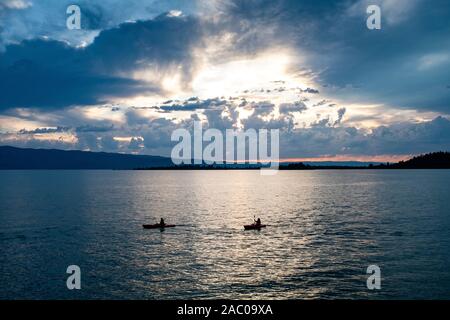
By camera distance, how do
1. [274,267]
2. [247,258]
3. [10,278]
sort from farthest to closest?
[247,258] → [274,267] → [10,278]

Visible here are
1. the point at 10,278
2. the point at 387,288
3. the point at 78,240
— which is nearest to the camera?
the point at 387,288

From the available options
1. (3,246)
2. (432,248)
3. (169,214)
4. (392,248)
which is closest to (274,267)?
(392,248)

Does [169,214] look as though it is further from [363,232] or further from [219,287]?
[219,287]

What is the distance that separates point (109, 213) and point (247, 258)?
63.2 metres

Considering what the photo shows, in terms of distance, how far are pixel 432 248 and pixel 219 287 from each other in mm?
37692

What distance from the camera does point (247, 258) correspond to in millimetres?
55094
